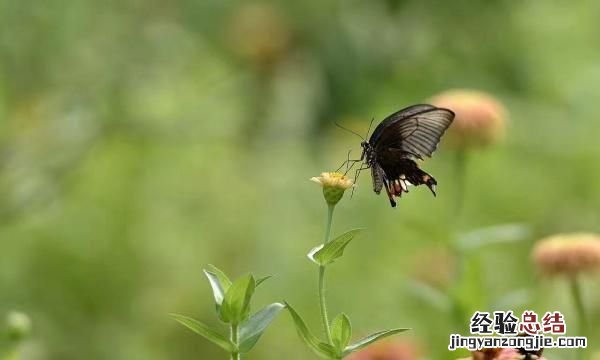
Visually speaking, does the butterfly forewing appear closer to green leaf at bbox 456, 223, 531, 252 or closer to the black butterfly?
the black butterfly

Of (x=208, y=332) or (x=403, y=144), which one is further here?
(x=403, y=144)

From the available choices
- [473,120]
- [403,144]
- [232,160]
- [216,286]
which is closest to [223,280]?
[216,286]

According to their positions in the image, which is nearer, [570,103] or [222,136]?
[570,103]

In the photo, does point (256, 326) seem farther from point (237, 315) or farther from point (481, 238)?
point (481, 238)

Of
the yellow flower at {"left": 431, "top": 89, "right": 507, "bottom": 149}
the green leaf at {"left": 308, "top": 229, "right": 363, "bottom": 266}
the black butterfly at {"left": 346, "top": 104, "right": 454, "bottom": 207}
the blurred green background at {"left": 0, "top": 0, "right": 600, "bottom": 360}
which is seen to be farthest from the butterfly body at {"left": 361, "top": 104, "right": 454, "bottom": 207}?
the blurred green background at {"left": 0, "top": 0, "right": 600, "bottom": 360}

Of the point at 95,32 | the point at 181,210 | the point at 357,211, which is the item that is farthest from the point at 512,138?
the point at 95,32

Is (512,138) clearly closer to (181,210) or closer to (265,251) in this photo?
(265,251)

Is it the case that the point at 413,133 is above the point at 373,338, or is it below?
above
